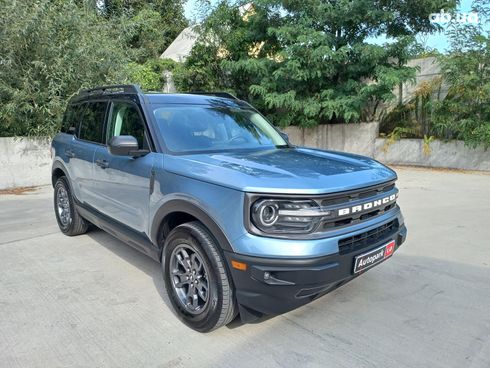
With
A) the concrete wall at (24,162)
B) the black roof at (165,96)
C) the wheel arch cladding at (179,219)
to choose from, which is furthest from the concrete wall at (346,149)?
the wheel arch cladding at (179,219)

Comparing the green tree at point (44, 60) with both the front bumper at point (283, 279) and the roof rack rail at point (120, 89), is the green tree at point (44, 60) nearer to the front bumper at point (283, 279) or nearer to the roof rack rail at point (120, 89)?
the roof rack rail at point (120, 89)

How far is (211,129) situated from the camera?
12.4 feet

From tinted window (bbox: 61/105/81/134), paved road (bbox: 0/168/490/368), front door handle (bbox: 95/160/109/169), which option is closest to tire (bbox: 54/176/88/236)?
paved road (bbox: 0/168/490/368)

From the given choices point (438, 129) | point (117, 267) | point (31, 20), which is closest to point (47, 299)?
point (117, 267)

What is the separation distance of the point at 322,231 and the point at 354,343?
34.5 inches

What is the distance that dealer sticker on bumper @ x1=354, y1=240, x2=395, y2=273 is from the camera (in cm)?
272

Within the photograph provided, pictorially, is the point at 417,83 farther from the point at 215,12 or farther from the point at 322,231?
the point at 322,231

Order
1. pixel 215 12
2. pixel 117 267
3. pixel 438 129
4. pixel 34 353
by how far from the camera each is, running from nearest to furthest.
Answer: pixel 34 353 → pixel 117 267 → pixel 438 129 → pixel 215 12

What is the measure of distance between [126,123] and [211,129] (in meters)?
0.87

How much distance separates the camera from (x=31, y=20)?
329 inches

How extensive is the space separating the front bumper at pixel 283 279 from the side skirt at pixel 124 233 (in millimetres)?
1095

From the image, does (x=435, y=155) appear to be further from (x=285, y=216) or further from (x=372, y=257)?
(x=285, y=216)

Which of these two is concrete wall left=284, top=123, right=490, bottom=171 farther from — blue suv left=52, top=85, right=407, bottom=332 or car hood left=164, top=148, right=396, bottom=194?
car hood left=164, top=148, right=396, bottom=194

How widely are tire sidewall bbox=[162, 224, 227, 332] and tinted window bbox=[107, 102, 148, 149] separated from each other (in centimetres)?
96
